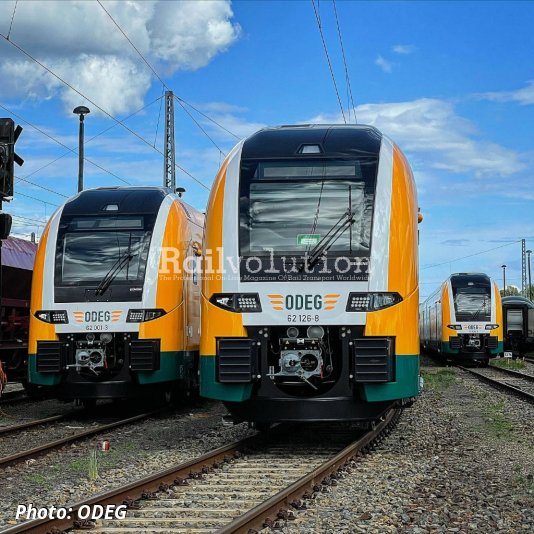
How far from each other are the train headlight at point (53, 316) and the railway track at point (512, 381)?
336 inches

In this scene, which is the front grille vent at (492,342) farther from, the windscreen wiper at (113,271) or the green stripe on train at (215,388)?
the green stripe on train at (215,388)

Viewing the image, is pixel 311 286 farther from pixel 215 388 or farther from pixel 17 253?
pixel 17 253

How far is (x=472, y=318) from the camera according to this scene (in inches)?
1141

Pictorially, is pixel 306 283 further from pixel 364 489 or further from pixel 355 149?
pixel 364 489

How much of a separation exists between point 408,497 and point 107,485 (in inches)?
103

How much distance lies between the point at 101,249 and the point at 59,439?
3051 millimetres

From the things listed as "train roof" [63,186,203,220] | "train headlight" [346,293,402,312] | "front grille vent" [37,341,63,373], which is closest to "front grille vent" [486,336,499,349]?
"train roof" [63,186,203,220]

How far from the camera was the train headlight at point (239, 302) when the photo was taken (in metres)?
8.93

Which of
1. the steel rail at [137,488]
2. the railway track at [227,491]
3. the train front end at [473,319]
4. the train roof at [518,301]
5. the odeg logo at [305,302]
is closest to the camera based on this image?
the steel rail at [137,488]

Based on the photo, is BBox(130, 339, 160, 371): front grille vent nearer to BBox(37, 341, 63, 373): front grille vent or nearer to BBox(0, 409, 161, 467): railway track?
BBox(0, 409, 161, 467): railway track

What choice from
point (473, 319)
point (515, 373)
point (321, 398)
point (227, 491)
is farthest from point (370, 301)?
point (473, 319)

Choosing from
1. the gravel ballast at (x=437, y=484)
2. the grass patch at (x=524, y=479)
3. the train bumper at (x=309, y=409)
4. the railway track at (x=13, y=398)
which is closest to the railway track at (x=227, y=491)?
the gravel ballast at (x=437, y=484)

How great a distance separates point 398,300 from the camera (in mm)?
8883

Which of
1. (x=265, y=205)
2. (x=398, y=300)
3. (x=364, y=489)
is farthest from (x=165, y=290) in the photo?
(x=364, y=489)
